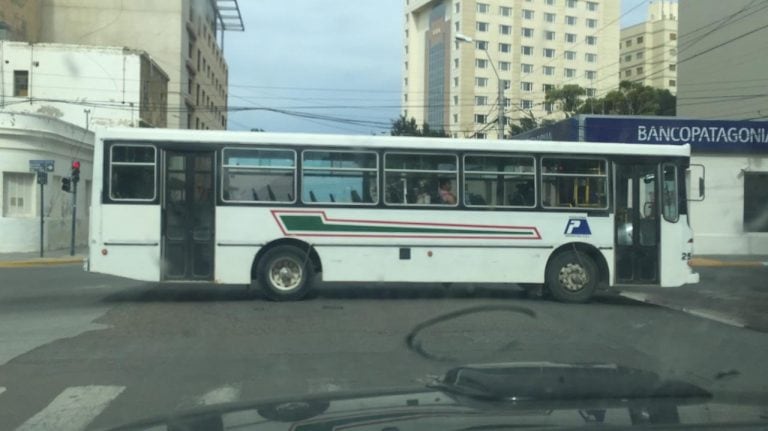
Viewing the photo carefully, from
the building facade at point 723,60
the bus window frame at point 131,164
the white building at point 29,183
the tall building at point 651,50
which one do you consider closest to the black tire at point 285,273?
the bus window frame at point 131,164

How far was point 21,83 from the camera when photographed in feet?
128

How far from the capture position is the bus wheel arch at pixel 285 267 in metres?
12.7

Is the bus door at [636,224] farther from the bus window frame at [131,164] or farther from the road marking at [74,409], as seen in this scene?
the road marking at [74,409]

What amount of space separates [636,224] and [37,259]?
59.6ft

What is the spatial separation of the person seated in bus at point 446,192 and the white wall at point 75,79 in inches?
1199

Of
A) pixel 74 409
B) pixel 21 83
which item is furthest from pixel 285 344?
pixel 21 83

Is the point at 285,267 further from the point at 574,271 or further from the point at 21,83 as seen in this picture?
the point at 21,83

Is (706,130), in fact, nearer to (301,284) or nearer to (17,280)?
(301,284)

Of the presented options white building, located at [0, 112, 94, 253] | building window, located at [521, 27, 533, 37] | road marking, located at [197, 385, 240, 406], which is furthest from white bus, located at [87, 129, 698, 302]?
building window, located at [521, 27, 533, 37]

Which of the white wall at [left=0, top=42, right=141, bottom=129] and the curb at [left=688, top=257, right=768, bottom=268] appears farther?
the white wall at [left=0, top=42, right=141, bottom=129]

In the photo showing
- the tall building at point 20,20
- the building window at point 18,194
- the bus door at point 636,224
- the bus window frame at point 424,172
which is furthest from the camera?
the tall building at point 20,20

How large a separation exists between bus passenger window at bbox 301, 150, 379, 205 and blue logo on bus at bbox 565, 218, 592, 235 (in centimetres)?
347

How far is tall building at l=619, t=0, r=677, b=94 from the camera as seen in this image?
9612 centimetres

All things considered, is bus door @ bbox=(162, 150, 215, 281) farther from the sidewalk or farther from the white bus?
the sidewalk
